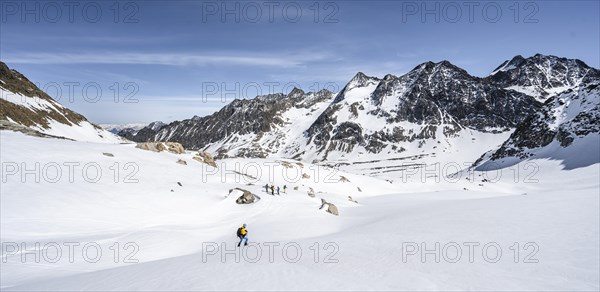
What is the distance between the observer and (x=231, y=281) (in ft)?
35.0

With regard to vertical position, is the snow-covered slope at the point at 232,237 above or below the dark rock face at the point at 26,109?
below

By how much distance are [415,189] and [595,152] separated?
5647cm

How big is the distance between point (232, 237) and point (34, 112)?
313 feet

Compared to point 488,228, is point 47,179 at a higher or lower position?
higher

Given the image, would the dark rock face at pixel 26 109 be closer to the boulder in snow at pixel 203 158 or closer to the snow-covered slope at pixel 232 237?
the boulder in snow at pixel 203 158

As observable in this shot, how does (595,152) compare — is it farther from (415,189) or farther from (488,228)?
(488,228)

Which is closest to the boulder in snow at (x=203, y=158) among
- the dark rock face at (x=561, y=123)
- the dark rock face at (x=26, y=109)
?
the dark rock face at (x=26, y=109)

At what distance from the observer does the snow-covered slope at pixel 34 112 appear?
7594 cm

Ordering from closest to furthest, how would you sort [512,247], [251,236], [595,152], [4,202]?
[512,247]
[4,202]
[251,236]
[595,152]

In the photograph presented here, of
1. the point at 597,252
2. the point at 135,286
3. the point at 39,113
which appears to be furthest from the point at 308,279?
the point at 39,113

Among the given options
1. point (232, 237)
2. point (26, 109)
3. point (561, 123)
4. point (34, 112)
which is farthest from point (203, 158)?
point (561, 123)

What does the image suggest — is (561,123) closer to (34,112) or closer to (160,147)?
(160,147)

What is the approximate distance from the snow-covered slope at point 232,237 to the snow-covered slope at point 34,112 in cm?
5465

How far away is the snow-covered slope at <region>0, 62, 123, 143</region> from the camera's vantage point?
75.9 m
